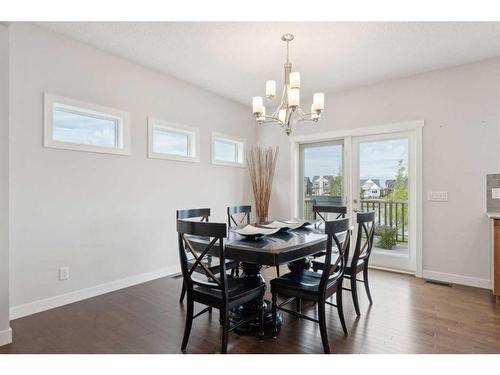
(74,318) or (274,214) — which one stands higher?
(274,214)

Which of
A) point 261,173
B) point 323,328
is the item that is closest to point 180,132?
point 261,173

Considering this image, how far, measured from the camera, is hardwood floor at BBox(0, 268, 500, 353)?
6.84ft

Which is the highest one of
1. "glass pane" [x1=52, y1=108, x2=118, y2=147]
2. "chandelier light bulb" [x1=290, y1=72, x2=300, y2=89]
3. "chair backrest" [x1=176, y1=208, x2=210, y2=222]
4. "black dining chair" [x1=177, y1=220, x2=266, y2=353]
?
"chandelier light bulb" [x1=290, y1=72, x2=300, y2=89]

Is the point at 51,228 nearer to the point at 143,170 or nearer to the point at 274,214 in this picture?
the point at 143,170

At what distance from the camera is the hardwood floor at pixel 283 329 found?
6.84ft

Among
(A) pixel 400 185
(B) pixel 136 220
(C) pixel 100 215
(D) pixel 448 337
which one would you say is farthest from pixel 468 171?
(C) pixel 100 215

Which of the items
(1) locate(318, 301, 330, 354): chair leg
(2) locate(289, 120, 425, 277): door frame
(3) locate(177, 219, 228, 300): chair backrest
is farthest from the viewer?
(2) locate(289, 120, 425, 277): door frame

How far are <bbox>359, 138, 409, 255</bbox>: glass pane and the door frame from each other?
16 centimetres

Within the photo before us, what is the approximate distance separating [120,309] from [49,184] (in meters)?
1.38

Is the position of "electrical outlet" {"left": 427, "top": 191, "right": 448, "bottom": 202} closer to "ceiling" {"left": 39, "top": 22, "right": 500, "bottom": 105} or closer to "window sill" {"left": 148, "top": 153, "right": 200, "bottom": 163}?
"ceiling" {"left": 39, "top": 22, "right": 500, "bottom": 105}

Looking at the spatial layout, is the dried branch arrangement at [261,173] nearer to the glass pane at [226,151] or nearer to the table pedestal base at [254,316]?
the glass pane at [226,151]

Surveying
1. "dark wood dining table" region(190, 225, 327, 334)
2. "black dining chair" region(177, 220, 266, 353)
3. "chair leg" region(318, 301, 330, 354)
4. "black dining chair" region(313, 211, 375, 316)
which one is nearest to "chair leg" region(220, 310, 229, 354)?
"black dining chair" region(177, 220, 266, 353)

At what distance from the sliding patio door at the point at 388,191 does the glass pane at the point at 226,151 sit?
1.99 metres

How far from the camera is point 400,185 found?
406 cm
